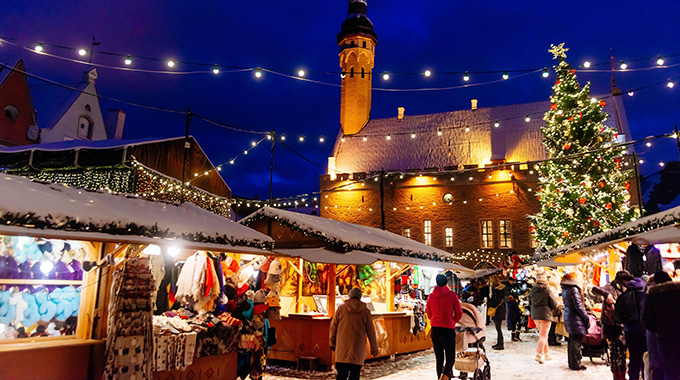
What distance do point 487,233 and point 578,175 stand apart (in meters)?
11.2

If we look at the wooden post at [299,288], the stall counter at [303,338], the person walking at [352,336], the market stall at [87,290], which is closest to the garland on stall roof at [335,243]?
the wooden post at [299,288]

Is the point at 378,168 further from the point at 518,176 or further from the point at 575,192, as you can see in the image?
the point at 575,192

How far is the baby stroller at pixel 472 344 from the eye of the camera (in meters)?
7.07

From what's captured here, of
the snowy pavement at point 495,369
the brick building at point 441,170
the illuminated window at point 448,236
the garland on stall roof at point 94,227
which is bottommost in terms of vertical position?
the snowy pavement at point 495,369

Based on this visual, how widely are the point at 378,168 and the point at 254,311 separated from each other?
26.0m

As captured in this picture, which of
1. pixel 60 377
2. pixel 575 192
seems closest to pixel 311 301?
pixel 60 377

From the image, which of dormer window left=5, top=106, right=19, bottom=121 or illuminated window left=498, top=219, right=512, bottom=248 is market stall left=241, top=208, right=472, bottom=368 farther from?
dormer window left=5, top=106, right=19, bottom=121

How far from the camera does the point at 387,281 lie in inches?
468

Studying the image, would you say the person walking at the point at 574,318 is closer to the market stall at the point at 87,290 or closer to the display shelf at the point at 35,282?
the market stall at the point at 87,290

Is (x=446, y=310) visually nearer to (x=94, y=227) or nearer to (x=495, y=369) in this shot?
(x=495, y=369)

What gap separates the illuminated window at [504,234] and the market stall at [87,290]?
25017mm

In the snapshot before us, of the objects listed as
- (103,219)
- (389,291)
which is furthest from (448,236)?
(103,219)

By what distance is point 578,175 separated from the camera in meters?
18.9

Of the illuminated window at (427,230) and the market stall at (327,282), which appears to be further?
the illuminated window at (427,230)
